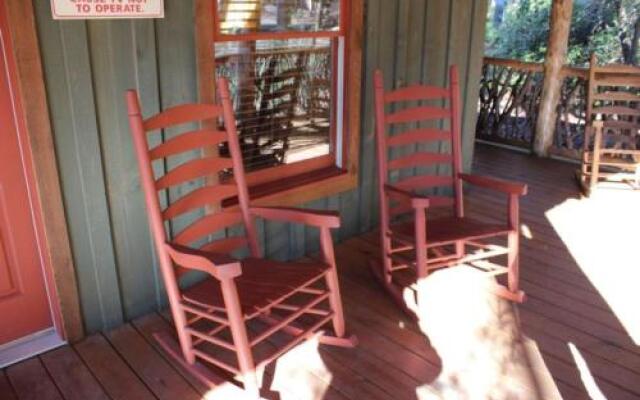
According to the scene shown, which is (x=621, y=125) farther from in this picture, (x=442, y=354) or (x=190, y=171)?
(x=190, y=171)

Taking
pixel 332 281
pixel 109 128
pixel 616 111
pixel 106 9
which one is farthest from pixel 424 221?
pixel 616 111

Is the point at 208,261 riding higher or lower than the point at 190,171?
lower

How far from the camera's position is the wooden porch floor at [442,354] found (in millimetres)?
2113

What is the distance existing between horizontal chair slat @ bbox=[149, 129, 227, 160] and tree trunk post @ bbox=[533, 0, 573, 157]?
3.97 metres

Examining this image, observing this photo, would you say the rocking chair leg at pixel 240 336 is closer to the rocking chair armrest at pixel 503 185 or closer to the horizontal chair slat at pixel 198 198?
the horizontal chair slat at pixel 198 198

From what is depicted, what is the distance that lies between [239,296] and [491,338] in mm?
1141

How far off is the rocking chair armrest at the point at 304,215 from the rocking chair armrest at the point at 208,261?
42cm

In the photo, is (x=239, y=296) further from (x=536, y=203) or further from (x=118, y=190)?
(x=536, y=203)

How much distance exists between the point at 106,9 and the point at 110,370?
1407 mm

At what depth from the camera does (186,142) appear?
219 centimetres

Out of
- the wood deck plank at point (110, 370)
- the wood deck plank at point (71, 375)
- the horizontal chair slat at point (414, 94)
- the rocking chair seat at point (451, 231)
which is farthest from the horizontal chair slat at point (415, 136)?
the wood deck plank at point (71, 375)

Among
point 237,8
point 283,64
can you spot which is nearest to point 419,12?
point 283,64

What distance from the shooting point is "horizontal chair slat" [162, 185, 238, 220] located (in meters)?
2.18

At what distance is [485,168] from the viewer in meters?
5.14
